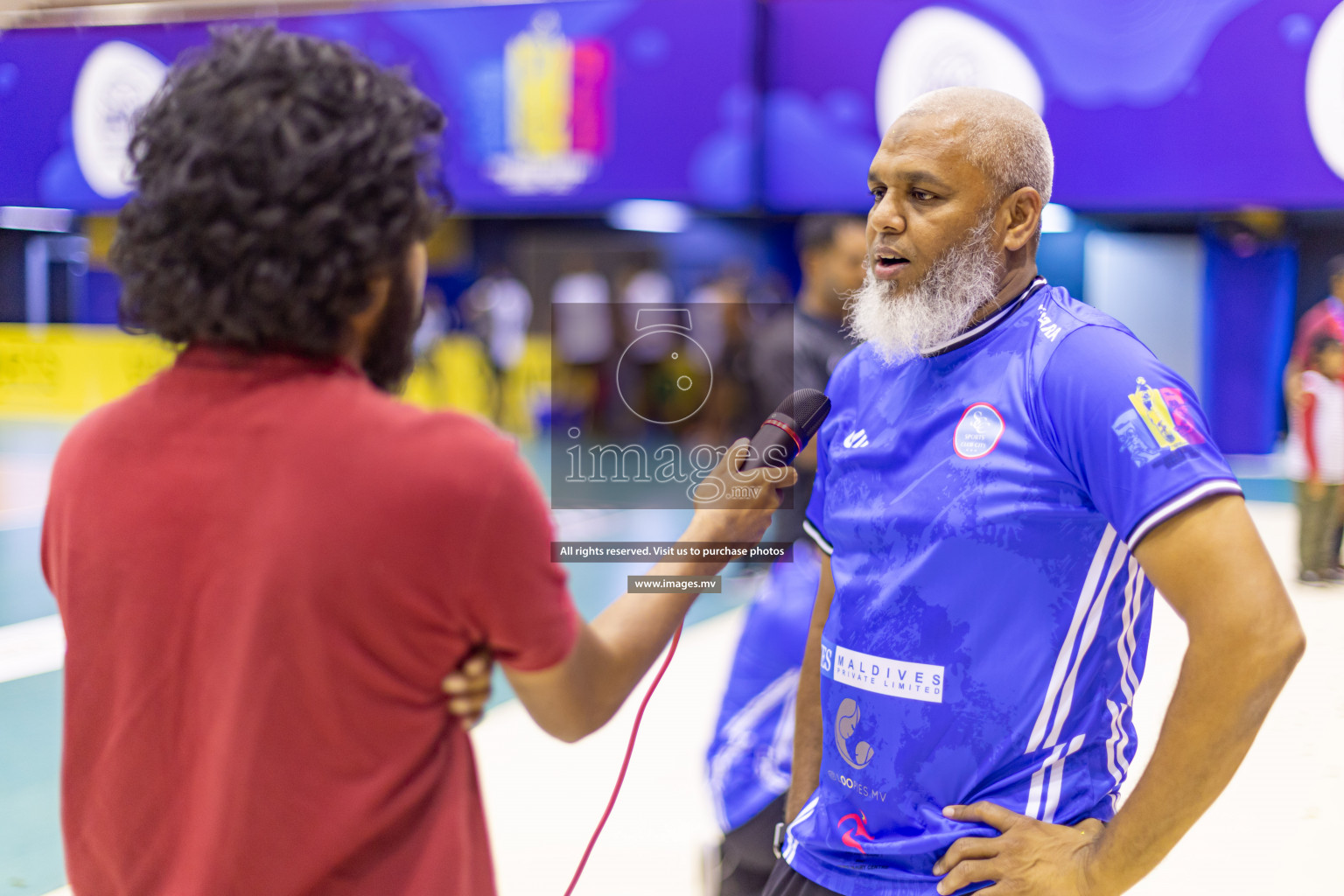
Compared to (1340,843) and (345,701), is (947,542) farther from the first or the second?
(1340,843)

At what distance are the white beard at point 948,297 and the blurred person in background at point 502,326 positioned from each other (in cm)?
1160

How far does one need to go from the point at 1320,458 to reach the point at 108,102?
43.2ft

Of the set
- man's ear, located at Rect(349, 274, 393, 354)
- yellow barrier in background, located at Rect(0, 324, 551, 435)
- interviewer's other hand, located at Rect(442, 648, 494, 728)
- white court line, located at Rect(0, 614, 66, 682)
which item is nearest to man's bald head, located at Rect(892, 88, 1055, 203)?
man's ear, located at Rect(349, 274, 393, 354)

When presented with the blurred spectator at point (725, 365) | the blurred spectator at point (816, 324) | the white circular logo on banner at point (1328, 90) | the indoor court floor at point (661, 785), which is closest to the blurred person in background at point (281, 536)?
the blurred spectator at point (725, 365)

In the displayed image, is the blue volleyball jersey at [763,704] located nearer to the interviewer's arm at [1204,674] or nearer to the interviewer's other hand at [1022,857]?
the interviewer's other hand at [1022,857]

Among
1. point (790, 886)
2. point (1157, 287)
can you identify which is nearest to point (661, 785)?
point (790, 886)

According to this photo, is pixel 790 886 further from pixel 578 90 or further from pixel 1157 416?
pixel 578 90

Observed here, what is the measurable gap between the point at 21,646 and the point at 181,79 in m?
5.27

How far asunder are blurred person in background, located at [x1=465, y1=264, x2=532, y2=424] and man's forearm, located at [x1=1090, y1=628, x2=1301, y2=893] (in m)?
12.0

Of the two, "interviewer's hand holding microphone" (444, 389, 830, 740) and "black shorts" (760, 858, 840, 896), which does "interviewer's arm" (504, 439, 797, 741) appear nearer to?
"interviewer's hand holding microphone" (444, 389, 830, 740)

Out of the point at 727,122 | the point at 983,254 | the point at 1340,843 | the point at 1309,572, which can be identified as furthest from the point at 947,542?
the point at 727,122

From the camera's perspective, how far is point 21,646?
5.46m

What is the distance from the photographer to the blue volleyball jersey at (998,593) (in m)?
1.40

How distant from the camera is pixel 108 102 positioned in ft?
44.0
